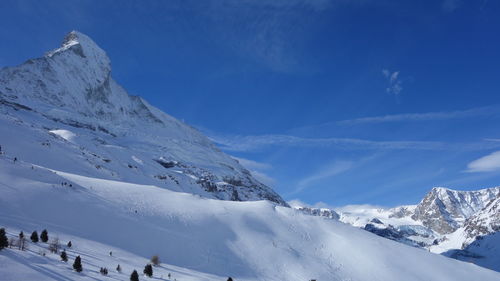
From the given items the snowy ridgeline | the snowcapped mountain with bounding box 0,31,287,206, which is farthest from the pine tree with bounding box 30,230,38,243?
the snowcapped mountain with bounding box 0,31,287,206

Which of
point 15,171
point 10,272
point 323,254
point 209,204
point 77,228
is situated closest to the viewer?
point 10,272

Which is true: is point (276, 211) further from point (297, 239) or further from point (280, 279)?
point (280, 279)

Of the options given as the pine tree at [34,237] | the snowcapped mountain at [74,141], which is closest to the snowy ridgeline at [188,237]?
the pine tree at [34,237]

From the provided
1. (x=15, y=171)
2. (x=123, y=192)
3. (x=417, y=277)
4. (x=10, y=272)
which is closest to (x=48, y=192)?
(x=15, y=171)

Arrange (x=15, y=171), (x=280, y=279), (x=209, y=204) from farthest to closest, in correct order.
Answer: (x=209, y=204) < (x=15, y=171) < (x=280, y=279)

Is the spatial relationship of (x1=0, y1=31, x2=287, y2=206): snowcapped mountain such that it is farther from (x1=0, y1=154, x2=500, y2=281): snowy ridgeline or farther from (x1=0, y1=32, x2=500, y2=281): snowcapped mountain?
(x1=0, y1=154, x2=500, y2=281): snowy ridgeline

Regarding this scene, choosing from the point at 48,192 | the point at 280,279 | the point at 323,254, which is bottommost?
the point at 280,279

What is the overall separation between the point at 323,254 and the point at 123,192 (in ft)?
59.2

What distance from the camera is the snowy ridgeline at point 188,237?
2080 cm

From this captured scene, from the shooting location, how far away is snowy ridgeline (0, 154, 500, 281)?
68.2 feet

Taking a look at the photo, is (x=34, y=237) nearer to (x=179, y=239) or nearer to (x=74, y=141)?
(x=179, y=239)

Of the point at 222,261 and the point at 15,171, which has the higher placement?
the point at 15,171

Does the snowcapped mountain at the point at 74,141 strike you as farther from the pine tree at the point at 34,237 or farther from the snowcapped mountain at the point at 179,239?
the pine tree at the point at 34,237

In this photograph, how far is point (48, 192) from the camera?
26203 mm
